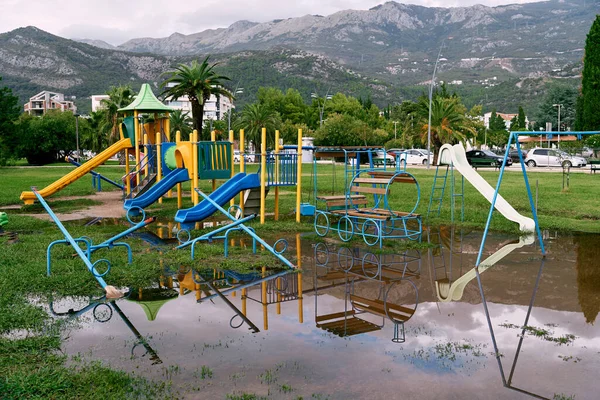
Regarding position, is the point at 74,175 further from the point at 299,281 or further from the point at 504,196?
the point at 504,196

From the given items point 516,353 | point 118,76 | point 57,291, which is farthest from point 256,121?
point 118,76

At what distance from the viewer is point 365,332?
22.0ft

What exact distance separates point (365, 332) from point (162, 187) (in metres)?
11.0

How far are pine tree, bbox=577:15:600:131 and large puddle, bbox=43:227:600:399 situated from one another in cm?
4885

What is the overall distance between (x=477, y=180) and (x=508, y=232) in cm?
206

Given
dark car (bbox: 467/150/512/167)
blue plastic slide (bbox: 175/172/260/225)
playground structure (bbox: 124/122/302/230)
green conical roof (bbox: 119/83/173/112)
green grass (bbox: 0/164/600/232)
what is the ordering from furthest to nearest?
dark car (bbox: 467/150/512/167)
green conical roof (bbox: 119/83/173/112)
green grass (bbox: 0/164/600/232)
playground structure (bbox: 124/122/302/230)
blue plastic slide (bbox: 175/172/260/225)

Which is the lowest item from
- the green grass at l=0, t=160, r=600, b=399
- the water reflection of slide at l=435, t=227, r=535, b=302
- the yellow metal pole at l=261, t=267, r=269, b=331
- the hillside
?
the water reflection of slide at l=435, t=227, r=535, b=302

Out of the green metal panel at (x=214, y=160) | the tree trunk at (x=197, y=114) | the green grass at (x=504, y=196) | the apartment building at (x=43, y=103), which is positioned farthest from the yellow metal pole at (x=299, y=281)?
the apartment building at (x=43, y=103)

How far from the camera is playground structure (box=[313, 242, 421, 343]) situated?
7031mm

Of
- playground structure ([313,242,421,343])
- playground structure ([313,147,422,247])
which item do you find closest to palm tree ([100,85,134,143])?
playground structure ([313,147,422,247])

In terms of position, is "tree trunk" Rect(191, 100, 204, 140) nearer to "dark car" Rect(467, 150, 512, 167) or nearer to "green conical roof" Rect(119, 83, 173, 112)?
"green conical roof" Rect(119, 83, 173, 112)

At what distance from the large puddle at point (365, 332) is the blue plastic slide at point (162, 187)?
715 centimetres

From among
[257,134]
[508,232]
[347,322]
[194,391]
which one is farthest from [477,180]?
[257,134]

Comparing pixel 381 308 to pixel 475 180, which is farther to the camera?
pixel 475 180
